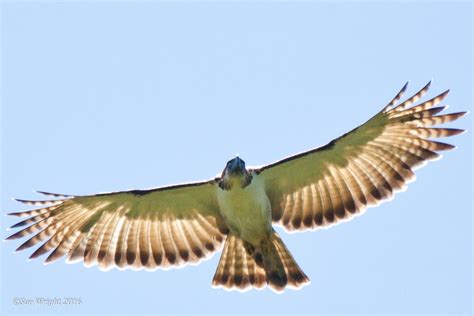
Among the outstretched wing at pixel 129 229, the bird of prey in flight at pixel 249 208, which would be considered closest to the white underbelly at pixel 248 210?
the bird of prey in flight at pixel 249 208

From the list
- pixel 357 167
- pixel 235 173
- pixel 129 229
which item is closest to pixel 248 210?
pixel 235 173

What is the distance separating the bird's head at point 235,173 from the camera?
→ 18.7 m

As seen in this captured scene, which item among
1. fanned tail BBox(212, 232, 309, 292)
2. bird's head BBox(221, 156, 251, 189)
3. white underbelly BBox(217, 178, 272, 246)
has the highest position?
bird's head BBox(221, 156, 251, 189)

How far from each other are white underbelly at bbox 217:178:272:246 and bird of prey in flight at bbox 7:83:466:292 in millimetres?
16

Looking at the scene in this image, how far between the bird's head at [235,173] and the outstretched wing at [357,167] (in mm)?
526

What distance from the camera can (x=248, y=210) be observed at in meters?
19.0

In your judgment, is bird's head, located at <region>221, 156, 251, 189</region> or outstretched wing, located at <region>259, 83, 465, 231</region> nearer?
bird's head, located at <region>221, 156, 251, 189</region>

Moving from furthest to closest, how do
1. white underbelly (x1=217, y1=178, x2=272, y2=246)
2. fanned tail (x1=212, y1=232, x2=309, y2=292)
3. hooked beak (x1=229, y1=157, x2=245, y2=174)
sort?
1. fanned tail (x1=212, y1=232, x2=309, y2=292)
2. white underbelly (x1=217, y1=178, x2=272, y2=246)
3. hooked beak (x1=229, y1=157, x2=245, y2=174)

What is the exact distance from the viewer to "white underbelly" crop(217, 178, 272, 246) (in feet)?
62.2

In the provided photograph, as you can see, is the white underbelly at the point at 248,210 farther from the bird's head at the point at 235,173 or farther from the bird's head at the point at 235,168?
the bird's head at the point at 235,168

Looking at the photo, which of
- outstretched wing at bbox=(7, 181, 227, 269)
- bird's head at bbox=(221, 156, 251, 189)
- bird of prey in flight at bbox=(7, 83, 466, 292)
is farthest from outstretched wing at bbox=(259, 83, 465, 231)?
outstretched wing at bbox=(7, 181, 227, 269)

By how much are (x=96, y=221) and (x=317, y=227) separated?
363 cm

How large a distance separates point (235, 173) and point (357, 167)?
2.26 metres

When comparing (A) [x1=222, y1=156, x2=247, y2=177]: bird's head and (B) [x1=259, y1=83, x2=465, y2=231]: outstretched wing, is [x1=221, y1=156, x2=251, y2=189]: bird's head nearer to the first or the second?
(A) [x1=222, y1=156, x2=247, y2=177]: bird's head
